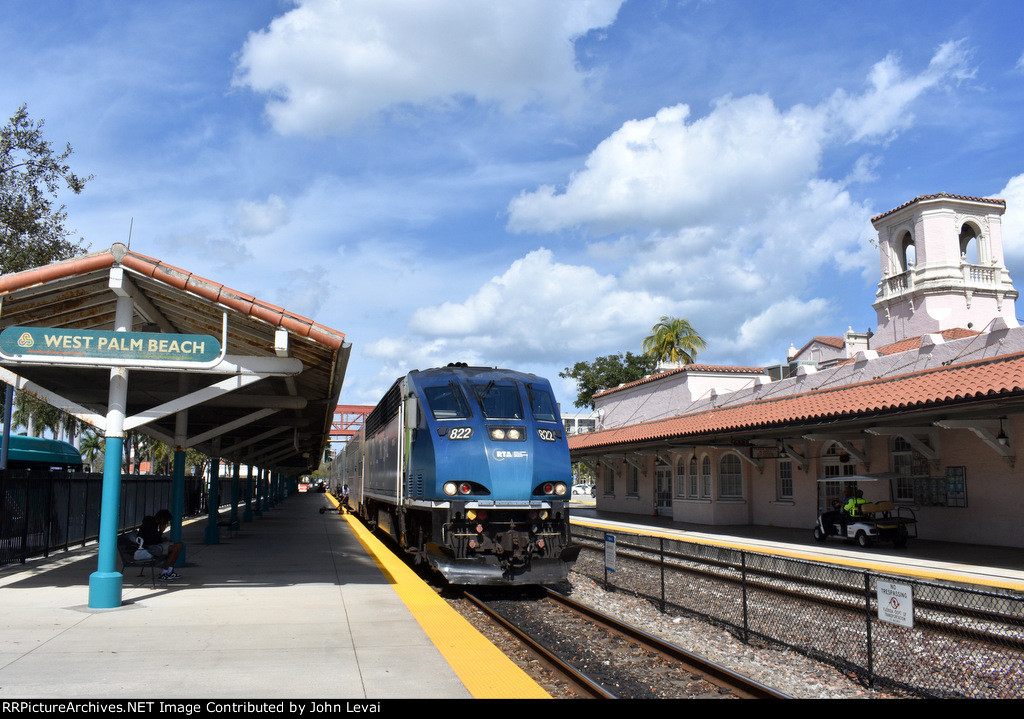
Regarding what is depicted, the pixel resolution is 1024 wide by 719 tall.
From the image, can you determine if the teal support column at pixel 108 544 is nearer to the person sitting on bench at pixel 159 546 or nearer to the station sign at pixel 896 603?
the person sitting on bench at pixel 159 546

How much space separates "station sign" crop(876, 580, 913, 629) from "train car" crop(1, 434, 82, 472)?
28648mm

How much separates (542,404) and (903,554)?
8.50 meters

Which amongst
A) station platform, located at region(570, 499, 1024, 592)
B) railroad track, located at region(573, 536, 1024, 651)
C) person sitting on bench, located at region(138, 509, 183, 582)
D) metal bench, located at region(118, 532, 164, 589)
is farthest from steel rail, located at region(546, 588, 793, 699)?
metal bench, located at region(118, 532, 164, 589)

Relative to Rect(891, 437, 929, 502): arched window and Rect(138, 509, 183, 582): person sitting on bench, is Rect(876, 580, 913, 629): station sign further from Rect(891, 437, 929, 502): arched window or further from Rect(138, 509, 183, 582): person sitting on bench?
Rect(891, 437, 929, 502): arched window

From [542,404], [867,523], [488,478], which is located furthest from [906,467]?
[488,478]

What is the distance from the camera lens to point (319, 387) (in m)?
14.4

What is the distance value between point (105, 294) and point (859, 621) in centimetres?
1084

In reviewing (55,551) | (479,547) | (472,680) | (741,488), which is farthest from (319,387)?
(741,488)

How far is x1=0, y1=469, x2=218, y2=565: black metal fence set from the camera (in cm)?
1347

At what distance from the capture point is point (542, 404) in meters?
11.8

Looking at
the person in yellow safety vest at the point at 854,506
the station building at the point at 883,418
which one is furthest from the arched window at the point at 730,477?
the person in yellow safety vest at the point at 854,506
